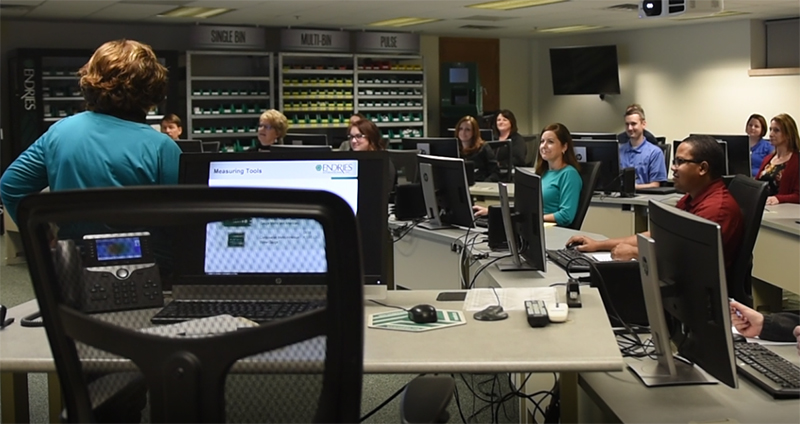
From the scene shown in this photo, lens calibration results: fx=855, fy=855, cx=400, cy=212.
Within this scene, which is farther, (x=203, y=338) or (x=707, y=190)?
(x=707, y=190)

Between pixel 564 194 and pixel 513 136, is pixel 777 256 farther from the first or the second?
pixel 513 136

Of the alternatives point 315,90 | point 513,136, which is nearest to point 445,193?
point 513,136

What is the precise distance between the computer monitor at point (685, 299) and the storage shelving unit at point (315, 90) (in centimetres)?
1002

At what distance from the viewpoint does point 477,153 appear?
8.01 metres

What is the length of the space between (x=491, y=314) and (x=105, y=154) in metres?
1.20

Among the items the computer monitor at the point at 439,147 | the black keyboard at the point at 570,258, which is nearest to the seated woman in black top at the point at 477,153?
the computer monitor at the point at 439,147

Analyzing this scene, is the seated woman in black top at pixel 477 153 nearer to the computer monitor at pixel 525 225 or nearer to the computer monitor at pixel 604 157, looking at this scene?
the computer monitor at pixel 604 157

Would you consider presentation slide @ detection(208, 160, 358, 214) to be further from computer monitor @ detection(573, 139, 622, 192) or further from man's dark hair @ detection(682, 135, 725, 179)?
computer monitor @ detection(573, 139, 622, 192)

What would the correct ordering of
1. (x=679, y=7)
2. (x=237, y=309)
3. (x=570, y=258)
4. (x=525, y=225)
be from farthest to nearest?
(x=679, y=7), (x=570, y=258), (x=525, y=225), (x=237, y=309)

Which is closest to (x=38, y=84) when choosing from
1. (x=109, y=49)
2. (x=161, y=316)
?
(x=109, y=49)

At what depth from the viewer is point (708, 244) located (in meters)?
1.89

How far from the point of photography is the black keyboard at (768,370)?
199 cm

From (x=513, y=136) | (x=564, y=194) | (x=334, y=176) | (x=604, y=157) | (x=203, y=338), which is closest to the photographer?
(x=203, y=338)

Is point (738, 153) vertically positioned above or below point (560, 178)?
above
